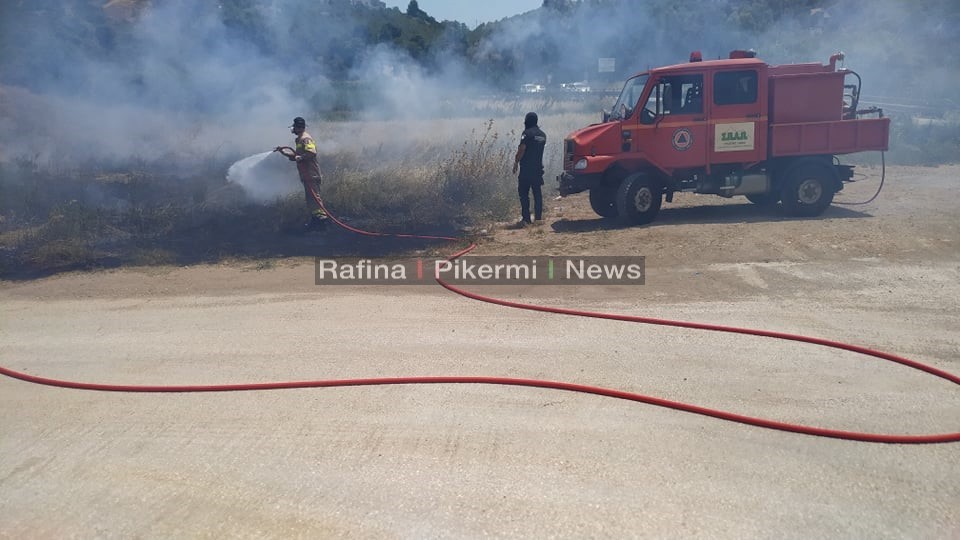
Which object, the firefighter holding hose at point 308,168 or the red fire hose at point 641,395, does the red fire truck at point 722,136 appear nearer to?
the firefighter holding hose at point 308,168

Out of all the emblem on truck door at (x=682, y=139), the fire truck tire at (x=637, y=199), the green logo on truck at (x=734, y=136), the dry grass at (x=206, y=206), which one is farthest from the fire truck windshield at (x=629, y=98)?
the dry grass at (x=206, y=206)

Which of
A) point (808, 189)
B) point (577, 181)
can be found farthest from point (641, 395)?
point (808, 189)

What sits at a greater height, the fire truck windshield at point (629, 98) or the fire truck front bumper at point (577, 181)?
the fire truck windshield at point (629, 98)

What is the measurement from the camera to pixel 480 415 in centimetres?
479

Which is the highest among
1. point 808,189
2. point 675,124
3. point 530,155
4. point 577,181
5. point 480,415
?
point 675,124

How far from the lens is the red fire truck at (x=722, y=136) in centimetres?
1096

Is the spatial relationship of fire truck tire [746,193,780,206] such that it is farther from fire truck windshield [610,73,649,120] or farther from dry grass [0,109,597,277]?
dry grass [0,109,597,277]

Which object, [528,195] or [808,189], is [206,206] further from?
[808,189]

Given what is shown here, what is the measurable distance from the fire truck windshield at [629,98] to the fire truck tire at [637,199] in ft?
3.53

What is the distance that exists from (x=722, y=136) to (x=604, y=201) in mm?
2164

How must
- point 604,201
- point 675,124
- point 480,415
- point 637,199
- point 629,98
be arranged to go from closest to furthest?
point 480,415 < point 675,124 < point 637,199 < point 629,98 < point 604,201

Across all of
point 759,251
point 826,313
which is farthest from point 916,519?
point 759,251

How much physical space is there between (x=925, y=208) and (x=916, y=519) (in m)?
9.91

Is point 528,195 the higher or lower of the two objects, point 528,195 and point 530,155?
the lower
